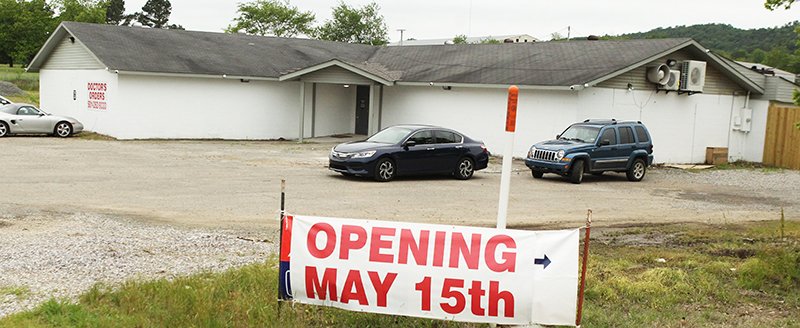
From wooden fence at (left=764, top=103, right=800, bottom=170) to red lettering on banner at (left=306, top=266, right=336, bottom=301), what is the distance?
25.7 metres

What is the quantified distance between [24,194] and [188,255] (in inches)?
246

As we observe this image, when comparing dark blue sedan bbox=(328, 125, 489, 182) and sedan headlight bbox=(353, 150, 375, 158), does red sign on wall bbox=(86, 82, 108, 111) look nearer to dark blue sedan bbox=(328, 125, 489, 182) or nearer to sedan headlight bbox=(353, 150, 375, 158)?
dark blue sedan bbox=(328, 125, 489, 182)

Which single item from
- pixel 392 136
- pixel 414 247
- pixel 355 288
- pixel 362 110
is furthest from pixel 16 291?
pixel 362 110

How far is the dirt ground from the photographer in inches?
547

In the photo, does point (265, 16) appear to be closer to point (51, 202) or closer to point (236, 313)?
point (51, 202)

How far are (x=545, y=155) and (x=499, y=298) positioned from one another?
1478cm

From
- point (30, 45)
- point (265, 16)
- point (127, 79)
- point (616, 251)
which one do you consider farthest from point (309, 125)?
point (265, 16)

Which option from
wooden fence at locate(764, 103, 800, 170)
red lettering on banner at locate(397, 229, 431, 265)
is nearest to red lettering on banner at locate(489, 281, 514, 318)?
red lettering on banner at locate(397, 229, 431, 265)

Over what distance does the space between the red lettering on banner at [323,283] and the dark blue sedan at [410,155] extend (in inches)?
465

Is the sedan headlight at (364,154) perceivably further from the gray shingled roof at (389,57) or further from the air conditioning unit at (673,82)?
the air conditioning unit at (673,82)

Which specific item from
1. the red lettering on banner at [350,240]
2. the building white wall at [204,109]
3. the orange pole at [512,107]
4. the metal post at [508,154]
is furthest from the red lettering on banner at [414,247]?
the building white wall at [204,109]

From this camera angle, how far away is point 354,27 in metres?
89.7

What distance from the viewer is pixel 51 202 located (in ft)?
44.8

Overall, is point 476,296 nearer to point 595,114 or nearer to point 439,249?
point 439,249
